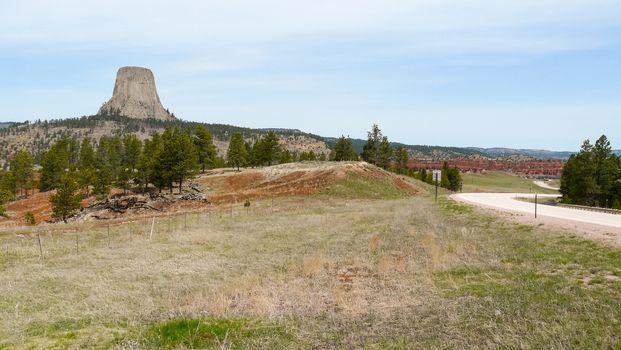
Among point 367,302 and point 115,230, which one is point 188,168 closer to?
point 115,230

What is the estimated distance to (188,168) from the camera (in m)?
74.1

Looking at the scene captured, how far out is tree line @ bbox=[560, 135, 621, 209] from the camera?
7194 centimetres

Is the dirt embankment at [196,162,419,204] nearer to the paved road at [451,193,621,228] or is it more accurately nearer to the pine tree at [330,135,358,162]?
the paved road at [451,193,621,228]

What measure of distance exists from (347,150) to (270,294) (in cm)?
10826

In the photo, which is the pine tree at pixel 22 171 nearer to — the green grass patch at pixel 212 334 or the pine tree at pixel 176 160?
the pine tree at pixel 176 160

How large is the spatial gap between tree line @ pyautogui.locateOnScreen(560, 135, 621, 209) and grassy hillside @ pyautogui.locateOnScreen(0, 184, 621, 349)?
5251cm

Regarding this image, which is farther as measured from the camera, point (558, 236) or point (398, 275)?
point (558, 236)

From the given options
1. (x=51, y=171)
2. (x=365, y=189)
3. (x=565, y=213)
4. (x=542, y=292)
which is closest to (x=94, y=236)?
(x=542, y=292)

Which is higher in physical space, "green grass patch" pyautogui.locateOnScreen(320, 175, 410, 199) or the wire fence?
"green grass patch" pyautogui.locateOnScreen(320, 175, 410, 199)

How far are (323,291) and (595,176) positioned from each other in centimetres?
7550

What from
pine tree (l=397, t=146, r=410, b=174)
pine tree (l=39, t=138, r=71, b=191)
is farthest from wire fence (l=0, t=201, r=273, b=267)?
pine tree (l=397, t=146, r=410, b=174)

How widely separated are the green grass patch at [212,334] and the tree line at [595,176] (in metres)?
71.5

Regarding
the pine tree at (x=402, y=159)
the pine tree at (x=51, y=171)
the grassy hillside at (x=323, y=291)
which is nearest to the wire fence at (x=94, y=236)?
the grassy hillside at (x=323, y=291)

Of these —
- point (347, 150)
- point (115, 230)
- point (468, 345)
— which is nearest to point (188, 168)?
point (115, 230)
